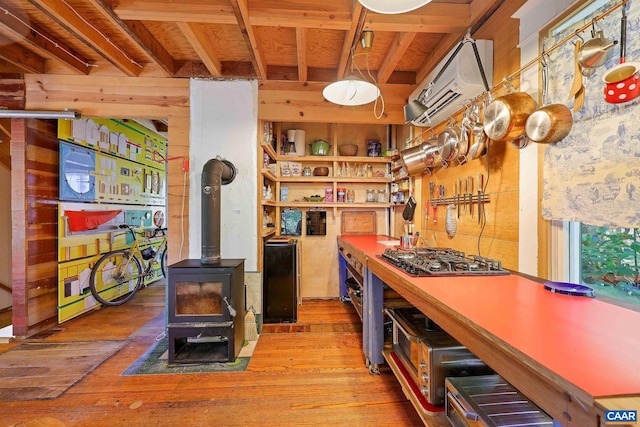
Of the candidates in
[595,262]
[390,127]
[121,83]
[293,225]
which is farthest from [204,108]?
[595,262]

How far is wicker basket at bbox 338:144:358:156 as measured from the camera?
373 centimetres

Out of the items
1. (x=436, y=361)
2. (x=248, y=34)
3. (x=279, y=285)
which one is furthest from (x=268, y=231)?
(x=436, y=361)

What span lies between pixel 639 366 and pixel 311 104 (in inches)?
110

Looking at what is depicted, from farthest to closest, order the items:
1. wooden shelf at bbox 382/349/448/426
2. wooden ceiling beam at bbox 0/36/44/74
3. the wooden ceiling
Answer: wooden ceiling beam at bbox 0/36/44/74 → the wooden ceiling → wooden shelf at bbox 382/349/448/426

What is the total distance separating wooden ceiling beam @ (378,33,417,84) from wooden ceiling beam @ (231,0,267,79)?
111 centimetres

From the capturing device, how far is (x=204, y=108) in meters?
2.74

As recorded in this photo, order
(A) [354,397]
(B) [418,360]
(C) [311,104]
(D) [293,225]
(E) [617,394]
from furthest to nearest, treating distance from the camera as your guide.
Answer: (D) [293,225], (C) [311,104], (A) [354,397], (B) [418,360], (E) [617,394]

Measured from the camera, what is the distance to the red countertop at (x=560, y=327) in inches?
21.8

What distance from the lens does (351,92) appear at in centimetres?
207

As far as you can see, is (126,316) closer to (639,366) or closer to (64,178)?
(64,178)

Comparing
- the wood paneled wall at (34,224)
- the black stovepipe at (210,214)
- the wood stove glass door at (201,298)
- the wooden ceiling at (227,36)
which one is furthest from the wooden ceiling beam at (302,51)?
the wood paneled wall at (34,224)

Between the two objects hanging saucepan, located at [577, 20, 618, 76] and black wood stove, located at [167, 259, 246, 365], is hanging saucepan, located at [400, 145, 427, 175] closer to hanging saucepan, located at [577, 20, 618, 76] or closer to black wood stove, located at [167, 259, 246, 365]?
hanging saucepan, located at [577, 20, 618, 76]

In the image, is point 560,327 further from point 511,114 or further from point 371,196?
point 371,196

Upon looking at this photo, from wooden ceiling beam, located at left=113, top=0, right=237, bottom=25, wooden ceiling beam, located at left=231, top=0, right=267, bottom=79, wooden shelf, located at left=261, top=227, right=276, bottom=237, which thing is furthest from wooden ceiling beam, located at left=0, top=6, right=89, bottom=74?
wooden shelf, located at left=261, top=227, right=276, bottom=237
